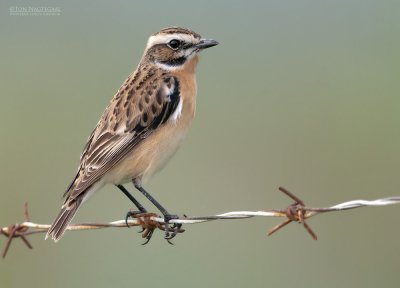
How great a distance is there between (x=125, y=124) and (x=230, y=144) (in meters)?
7.92

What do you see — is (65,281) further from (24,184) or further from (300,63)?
(300,63)

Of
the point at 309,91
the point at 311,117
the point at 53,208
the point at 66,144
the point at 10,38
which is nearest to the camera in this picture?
the point at 53,208

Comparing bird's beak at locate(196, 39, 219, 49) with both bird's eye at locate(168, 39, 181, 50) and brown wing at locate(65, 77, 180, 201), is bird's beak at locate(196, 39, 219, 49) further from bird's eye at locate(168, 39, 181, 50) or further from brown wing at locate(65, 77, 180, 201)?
brown wing at locate(65, 77, 180, 201)

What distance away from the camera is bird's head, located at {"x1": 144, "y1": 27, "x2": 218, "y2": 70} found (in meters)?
10.0

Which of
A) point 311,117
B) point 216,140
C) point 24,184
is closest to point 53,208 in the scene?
point 24,184

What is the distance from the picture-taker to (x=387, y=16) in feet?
90.2

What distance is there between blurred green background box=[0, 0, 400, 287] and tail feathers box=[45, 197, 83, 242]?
4021mm

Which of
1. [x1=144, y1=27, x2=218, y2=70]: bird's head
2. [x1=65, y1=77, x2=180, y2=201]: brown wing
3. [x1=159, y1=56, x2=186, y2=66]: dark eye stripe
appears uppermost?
[x1=144, y1=27, x2=218, y2=70]: bird's head

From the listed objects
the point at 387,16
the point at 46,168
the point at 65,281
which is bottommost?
the point at 65,281

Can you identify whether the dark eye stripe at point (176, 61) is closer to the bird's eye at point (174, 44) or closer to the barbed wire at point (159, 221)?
the bird's eye at point (174, 44)

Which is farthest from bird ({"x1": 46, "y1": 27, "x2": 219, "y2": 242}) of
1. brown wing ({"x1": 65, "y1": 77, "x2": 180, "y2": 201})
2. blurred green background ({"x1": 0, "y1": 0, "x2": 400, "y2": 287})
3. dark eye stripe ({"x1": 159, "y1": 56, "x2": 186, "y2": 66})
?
blurred green background ({"x1": 0, "y1": 0, "x2": 400, "y2": 287})

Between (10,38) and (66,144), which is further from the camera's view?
(10,38)

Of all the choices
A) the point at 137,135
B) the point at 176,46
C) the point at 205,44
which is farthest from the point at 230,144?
the point at 137,135

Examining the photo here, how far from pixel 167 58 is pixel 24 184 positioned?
A: 21.6 ft
